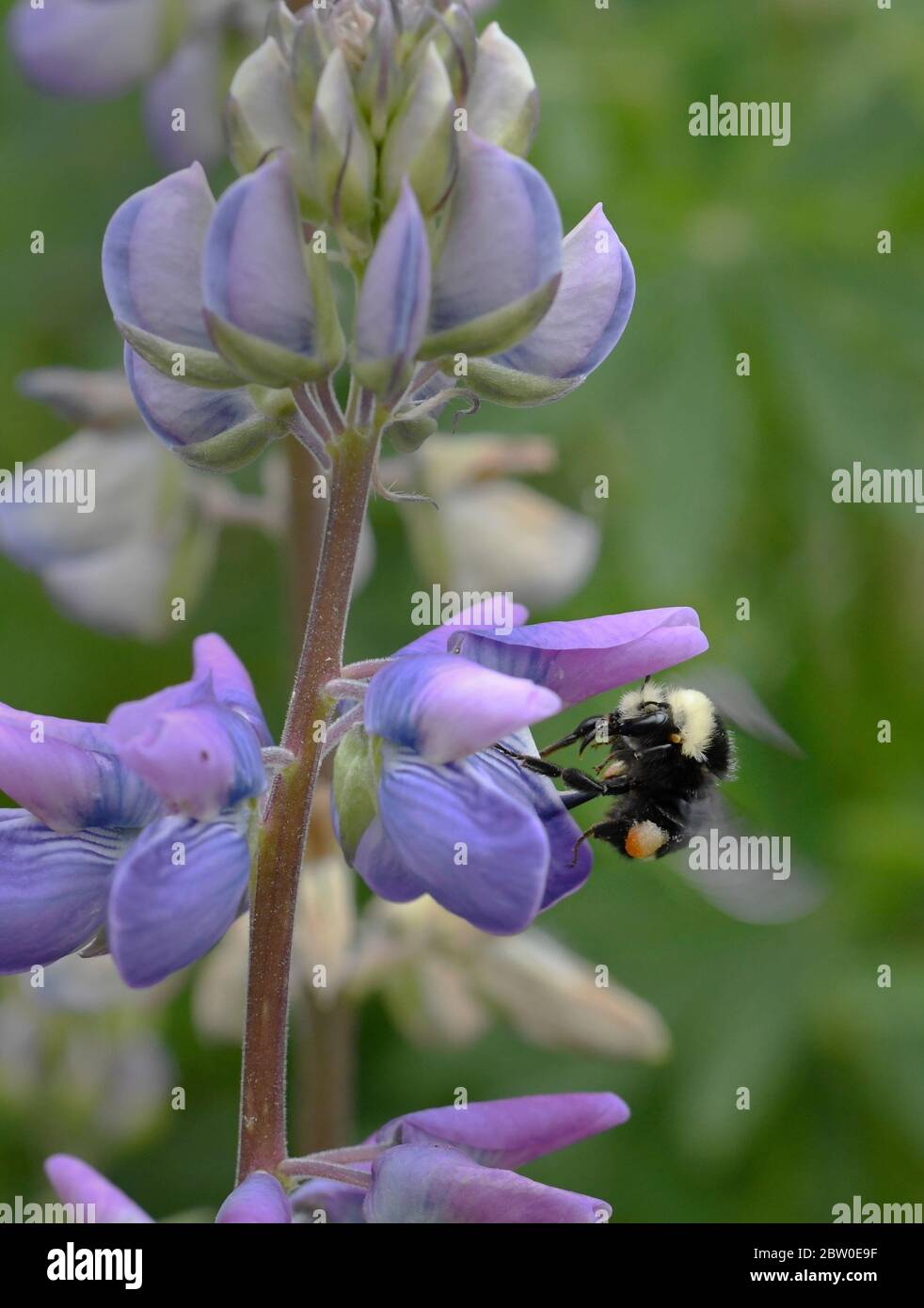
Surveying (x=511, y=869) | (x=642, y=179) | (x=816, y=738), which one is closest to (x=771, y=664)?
(x=816, y=738)

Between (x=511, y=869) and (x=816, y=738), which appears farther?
(x=816, y=738)

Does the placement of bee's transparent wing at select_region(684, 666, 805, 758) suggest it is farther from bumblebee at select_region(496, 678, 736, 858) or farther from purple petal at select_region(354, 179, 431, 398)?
purple petal at select_region(354, 179, 431, 398)

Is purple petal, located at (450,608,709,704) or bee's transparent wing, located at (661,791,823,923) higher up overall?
purple petal, located at (450,608,709,704)

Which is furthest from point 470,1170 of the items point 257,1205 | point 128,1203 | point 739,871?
point 739,871

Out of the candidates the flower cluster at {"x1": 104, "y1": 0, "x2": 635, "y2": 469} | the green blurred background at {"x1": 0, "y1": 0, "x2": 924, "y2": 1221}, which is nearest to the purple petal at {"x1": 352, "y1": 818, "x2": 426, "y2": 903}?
the flower cluster at {"x1": 104, "y1": 0, "x2": 635, "y2": 469}

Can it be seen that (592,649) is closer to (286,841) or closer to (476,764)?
(476,764)
